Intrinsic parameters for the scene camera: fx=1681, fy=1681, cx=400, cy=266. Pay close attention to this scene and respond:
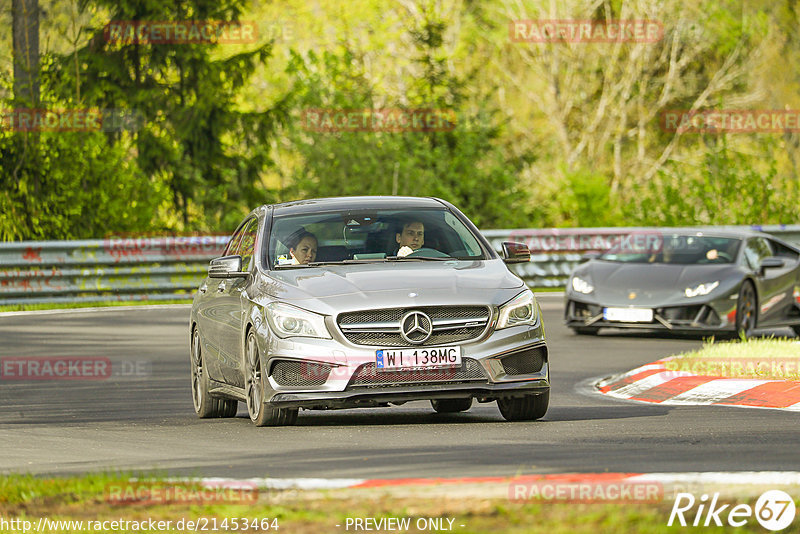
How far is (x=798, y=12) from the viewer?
61406 mm

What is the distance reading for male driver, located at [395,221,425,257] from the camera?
1185 cm

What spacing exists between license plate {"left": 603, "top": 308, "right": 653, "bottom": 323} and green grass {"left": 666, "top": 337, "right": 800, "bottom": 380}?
12.2 ft

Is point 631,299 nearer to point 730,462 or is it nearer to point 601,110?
point 730,462

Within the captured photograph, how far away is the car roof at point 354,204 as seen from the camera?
12.3 m

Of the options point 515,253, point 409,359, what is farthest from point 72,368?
point 409,359

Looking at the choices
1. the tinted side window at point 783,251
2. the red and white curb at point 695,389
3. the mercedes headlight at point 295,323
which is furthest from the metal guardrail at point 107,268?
the mercedes headlight at point 295,323

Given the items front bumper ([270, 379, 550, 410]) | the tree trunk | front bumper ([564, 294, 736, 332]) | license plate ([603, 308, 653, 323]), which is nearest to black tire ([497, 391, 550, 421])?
front bumper ([270, 379, 550, 410])

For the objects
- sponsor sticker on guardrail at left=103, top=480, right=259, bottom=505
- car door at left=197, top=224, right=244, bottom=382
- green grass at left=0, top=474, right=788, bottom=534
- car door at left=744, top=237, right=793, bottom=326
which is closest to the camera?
green grass at left=0, top=474, right=788, bottom=534

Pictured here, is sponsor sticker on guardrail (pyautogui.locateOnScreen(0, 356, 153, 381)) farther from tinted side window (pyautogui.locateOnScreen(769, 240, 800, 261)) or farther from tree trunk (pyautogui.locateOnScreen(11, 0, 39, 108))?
tree trunk (pyautogui.locateOnScreen(11, 0, 39, 108))

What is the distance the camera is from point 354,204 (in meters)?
12.3

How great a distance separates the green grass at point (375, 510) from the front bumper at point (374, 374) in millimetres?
3228

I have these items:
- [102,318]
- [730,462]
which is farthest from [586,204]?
[730,462]

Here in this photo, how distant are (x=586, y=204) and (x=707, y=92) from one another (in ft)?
47.0

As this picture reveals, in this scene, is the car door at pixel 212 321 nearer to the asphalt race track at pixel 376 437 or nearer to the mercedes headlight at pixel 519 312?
the asphalt race track at pixel 376 437
